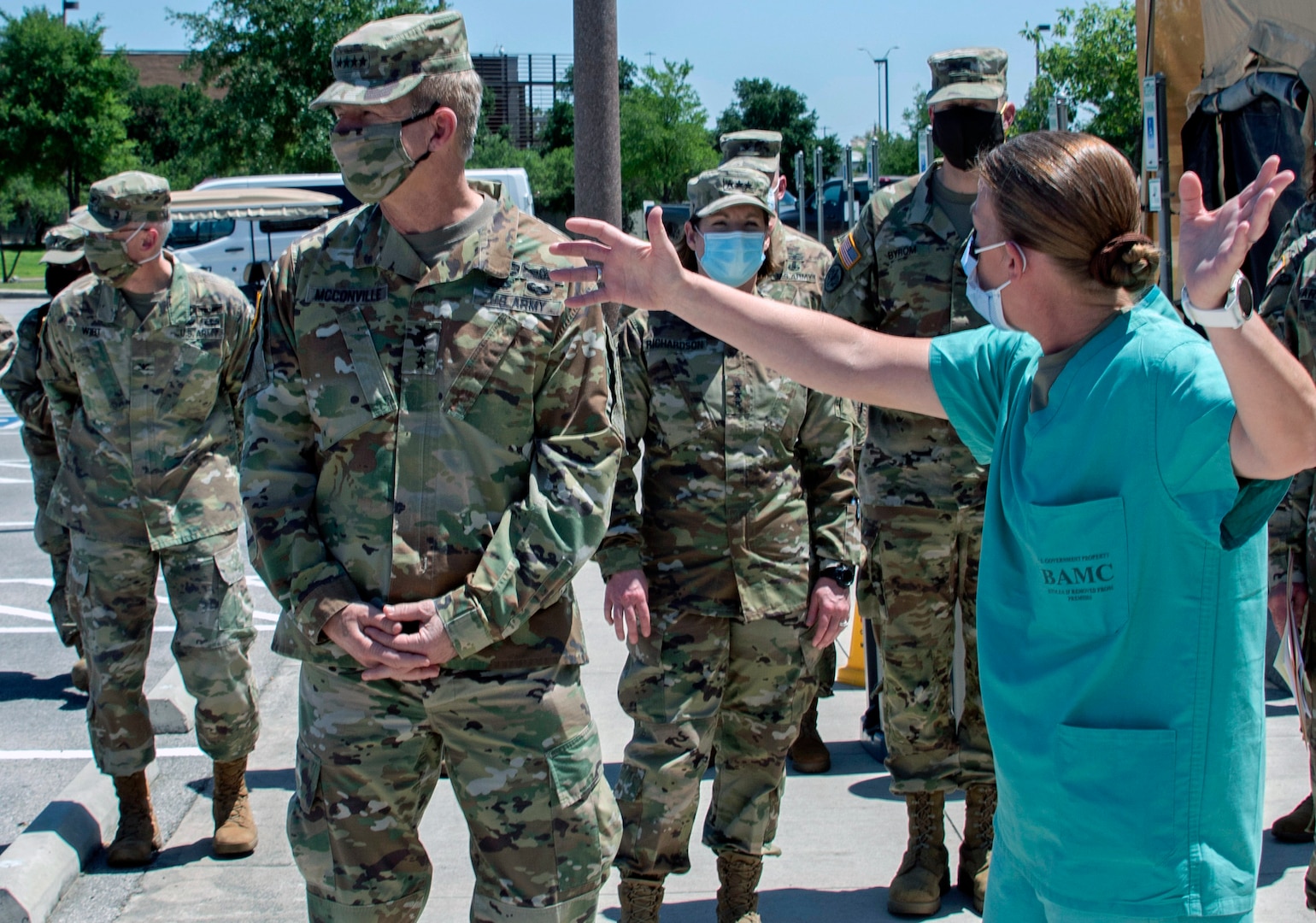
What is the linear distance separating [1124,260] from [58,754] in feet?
16.9

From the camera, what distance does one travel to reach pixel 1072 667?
1956 millimetres

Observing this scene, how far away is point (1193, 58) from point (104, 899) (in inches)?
320

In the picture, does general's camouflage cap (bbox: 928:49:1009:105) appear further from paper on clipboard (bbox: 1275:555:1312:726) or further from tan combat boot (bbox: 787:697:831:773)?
tan combat boot (bbox: 787:697:831:773)

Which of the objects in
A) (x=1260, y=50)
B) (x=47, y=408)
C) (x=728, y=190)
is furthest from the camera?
(x=1260, y=50)

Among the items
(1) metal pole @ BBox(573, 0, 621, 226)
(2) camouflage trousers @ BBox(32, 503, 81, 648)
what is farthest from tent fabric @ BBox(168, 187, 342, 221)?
(2) camouflage trousers @ BBox(32, 503, 81, 648)

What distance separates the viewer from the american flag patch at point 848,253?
3992 mm

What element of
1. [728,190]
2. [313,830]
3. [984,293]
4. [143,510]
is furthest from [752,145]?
[313,830]

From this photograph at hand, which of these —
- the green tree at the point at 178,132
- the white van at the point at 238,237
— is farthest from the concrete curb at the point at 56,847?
the green tree at the point at 178,132

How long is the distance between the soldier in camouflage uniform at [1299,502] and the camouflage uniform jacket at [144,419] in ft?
10.6

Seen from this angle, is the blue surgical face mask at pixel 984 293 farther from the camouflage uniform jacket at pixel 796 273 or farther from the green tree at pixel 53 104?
the green tree at pixel 53 104

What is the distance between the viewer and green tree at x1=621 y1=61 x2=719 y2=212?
39219 mm

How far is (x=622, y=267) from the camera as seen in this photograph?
2438mm

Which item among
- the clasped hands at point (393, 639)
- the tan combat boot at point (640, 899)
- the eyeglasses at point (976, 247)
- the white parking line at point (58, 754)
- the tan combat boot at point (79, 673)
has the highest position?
the eyeglasses at point (976, 247)

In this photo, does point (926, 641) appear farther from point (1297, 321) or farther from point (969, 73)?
point (969, 73)
